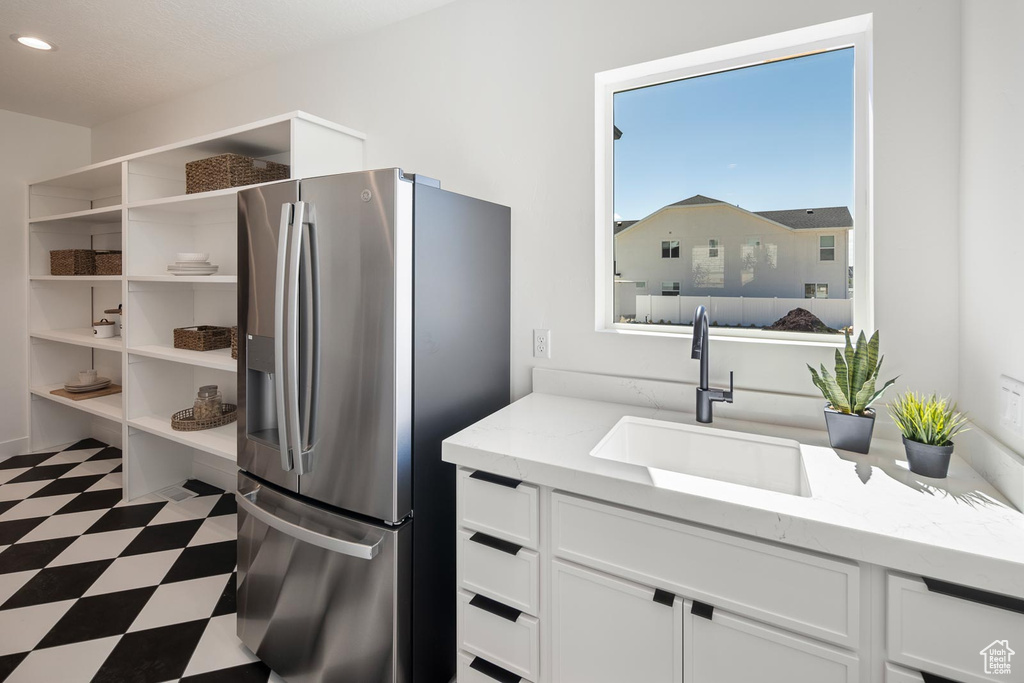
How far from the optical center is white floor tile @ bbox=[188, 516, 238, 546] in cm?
255

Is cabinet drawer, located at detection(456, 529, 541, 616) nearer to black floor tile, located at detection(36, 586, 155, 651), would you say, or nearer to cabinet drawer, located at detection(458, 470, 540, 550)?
cabinet drawer, located at detection(458, 470, 540, 550)

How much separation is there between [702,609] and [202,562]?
2.33m

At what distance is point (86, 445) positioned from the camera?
402cm

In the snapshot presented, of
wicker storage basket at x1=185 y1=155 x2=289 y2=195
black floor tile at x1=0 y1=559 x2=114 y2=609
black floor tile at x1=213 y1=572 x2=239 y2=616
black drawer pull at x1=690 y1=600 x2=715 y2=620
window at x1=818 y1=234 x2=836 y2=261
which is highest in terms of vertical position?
wicker storage basket at x1=185 y1=155 x2=289 y2=195

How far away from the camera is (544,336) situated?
79.9 inches

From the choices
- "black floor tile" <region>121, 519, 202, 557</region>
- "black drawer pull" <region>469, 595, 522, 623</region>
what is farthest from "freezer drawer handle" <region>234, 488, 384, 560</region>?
"black floor tile" <region>121, 519, 202, 557</region>

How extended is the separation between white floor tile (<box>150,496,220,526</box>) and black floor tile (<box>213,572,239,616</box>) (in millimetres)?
800

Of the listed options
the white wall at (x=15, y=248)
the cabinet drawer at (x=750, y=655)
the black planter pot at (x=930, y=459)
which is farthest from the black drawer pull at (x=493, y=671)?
the white wall at (x=15, y=248)

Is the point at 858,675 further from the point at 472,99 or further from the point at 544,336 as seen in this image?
the point at 472,99

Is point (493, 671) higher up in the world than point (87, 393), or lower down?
lower down

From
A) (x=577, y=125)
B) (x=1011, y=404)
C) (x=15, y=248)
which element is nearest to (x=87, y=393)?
(x=15, y=248)

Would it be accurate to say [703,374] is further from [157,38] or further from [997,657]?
[157,38]

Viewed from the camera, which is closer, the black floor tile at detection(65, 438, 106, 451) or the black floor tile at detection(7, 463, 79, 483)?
the black floor tile at detection(7, 463, 79, 483)

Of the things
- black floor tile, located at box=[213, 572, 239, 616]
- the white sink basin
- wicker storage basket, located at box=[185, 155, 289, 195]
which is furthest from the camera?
wicker storage basket, located at box=[185, 155, 289, 195]
